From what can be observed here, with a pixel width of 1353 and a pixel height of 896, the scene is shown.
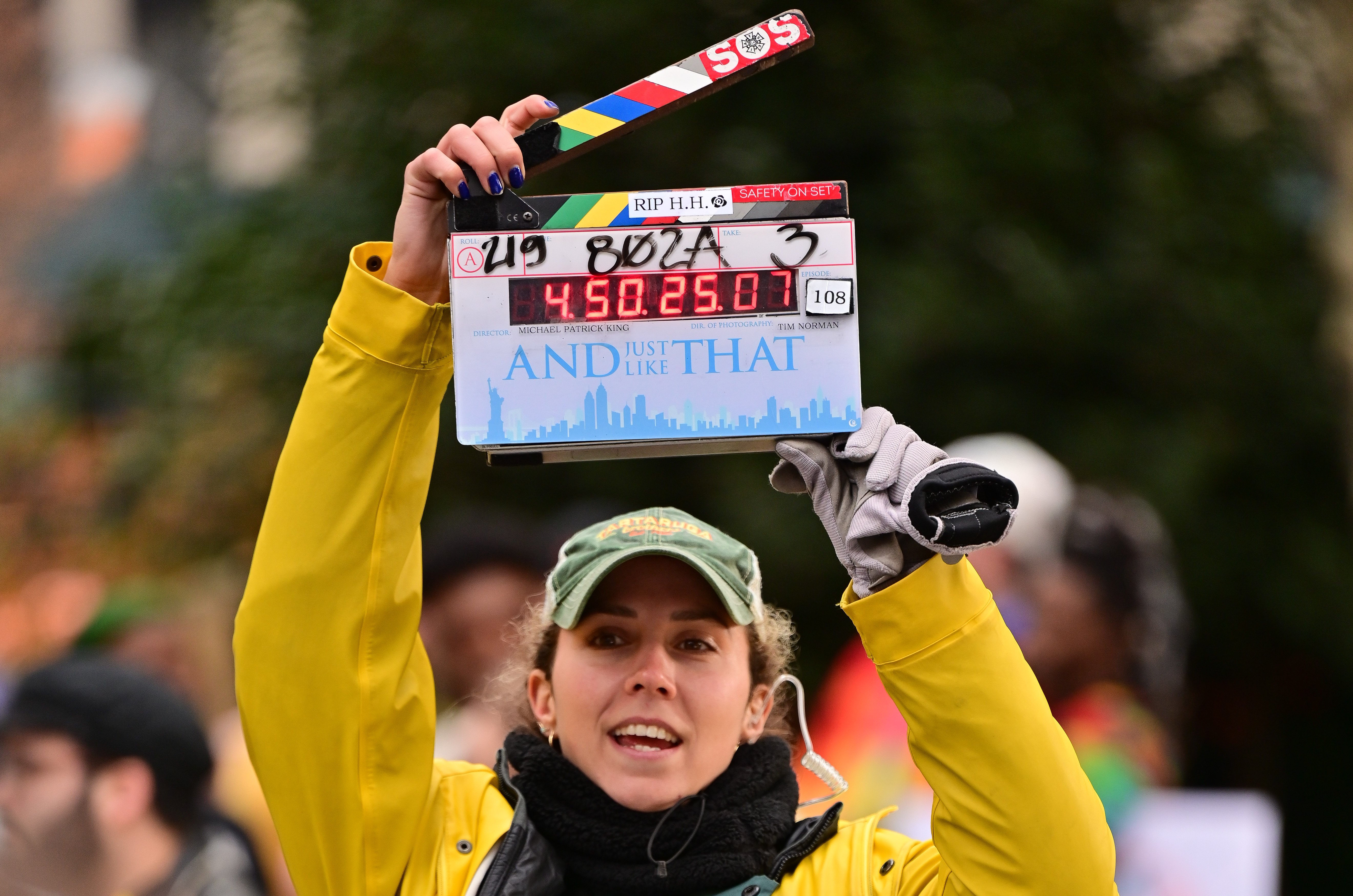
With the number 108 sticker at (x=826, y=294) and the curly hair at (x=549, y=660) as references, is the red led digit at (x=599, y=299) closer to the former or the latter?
the number 108 sticker at (x=826, y=294)

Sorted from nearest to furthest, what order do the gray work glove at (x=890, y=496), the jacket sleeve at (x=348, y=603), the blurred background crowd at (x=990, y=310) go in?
1. the gray work glove at (x=890, y=496)
2. the jacket sleeve at (x=348, y=603)
3. the blurred background crowd at (x=990, y=310)

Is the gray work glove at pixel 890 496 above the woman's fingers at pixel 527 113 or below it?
below

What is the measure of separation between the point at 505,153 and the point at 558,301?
0.81 ft

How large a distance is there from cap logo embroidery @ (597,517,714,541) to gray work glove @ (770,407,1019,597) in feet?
0.78

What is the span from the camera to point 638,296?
245 cm

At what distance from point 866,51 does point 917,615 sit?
4.91 m

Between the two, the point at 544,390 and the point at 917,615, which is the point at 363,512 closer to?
the point at 544,390

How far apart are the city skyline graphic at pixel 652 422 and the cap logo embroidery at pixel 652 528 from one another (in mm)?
283

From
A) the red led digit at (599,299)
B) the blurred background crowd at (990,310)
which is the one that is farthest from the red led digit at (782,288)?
the blurred background crowd at (990,310)

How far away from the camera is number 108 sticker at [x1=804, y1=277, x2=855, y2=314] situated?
2467mm

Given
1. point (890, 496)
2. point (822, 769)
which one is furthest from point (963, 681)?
point (822, 769)

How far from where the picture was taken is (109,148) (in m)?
18.5

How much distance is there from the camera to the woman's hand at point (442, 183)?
8.02 ft

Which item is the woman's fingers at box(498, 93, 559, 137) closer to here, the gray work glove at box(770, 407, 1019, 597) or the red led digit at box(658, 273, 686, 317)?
the red led digit at box(658, 273, 686, 317)
